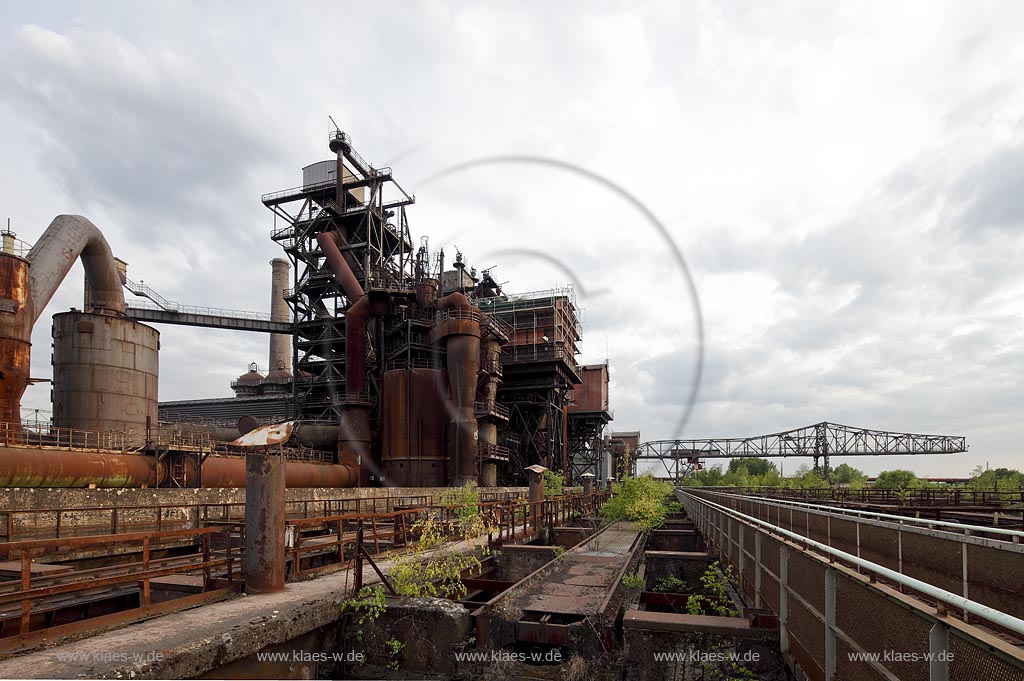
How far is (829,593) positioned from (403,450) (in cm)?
4025

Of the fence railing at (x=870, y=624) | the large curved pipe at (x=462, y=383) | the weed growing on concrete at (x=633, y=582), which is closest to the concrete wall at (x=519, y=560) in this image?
the weed growing on concrete at (x=633, y=582)

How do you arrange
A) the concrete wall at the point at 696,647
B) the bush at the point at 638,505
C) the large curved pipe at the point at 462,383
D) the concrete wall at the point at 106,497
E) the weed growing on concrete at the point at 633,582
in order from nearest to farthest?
1. the concrete wall at the point at 696,647
2. the weed growing on concrete at the point at 633,582
3. the concrete wall at the point at 106,497
4. the bush at the point at 638,505
5. the large curved pipe at the point at 462,383

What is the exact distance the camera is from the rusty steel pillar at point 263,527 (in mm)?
10219

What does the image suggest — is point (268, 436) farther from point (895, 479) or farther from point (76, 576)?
point (895, 479)

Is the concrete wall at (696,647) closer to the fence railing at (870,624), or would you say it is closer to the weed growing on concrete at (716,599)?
the fence railing at (870,624)

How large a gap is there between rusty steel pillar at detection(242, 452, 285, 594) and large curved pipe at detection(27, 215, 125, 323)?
25.2 meters

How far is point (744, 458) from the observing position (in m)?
171

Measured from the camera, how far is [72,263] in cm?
3131

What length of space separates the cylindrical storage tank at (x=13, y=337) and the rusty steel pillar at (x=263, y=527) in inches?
889

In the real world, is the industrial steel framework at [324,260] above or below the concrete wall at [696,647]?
above

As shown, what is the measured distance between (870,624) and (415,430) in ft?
134

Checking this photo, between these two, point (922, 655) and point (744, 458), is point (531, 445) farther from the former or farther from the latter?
point (744, 458)

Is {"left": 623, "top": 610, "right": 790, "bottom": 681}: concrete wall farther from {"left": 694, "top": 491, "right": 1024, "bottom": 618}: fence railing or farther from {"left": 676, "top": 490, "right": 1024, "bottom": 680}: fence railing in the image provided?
{"left": 694, "top": 491, "right": 1024, "bottom": 618}: fence railing

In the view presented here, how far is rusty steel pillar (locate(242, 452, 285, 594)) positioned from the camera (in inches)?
402
